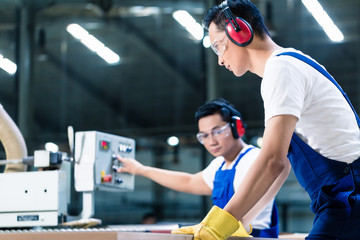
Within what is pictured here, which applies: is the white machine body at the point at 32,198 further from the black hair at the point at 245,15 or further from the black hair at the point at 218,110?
the black hair at the point at 245,15

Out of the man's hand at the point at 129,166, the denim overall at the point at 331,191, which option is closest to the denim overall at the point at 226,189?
the man's hand at the point at 129,166

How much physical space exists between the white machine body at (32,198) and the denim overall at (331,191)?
3.95ft

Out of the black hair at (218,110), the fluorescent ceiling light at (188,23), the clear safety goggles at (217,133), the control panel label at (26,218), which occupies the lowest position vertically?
the control panel label at (26,218)

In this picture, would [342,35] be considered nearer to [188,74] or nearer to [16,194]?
[188,74]

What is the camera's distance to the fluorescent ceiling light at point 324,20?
24.6ft

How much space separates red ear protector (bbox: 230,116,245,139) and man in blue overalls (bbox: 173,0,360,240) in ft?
4.13

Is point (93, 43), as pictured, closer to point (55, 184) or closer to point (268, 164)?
point (55, 184)

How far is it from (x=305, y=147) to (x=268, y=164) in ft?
0.58

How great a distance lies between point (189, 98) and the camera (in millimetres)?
9758

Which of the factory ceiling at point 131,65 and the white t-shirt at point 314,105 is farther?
the factory ceiling at point 131,65

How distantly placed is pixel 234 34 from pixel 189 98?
318 inches

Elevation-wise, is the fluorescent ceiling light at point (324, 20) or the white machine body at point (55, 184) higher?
the fluorescent ceiling light at point (324, 20)

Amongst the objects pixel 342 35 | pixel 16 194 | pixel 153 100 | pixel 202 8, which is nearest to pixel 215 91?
pixel 202 8

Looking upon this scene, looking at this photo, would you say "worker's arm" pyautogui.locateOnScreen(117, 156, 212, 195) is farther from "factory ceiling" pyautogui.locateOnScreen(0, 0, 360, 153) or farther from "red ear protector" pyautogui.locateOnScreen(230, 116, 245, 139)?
"factory ceiling" pyautogui.locateOnScreen(0, 0, 360, 153)
